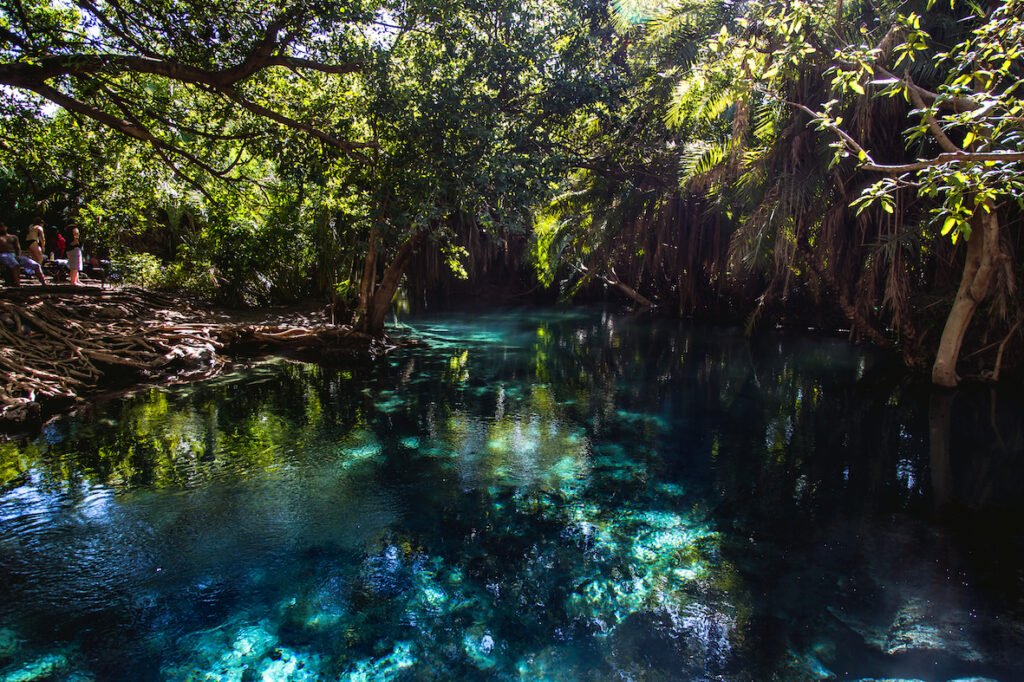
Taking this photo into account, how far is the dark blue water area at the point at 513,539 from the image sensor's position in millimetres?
4016

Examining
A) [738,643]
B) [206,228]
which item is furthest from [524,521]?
[206,228]

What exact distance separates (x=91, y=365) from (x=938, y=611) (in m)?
11.4

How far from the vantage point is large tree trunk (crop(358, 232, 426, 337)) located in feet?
47.1

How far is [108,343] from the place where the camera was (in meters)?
10.9

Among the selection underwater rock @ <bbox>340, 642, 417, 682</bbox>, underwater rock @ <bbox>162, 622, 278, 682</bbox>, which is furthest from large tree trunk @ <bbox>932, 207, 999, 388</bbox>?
underwater rock @ <bbox>162, 622, 278, 682</bbox>

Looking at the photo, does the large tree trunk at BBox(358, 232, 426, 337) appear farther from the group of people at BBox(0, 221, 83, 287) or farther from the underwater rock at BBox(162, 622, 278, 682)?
the underwater rock at BBox(162, 622, 278, 682)

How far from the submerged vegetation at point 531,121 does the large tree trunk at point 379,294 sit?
0.20 ft

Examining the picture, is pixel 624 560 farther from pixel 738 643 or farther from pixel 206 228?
pixel 206 228

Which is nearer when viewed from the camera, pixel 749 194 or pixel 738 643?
pixel 738 643

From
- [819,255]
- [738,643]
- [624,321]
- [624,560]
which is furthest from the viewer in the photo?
[624,321]

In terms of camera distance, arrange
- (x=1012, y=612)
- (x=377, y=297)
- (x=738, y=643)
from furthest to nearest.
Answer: (x=377, y=297) < (x=1012, y=612) < (x=738, y=643)

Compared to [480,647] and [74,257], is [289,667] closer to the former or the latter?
[480,647]

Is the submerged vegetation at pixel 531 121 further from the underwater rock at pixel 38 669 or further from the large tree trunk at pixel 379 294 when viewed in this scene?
the underwater rock at pixel 38 669

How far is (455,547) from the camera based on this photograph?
5.33 m
